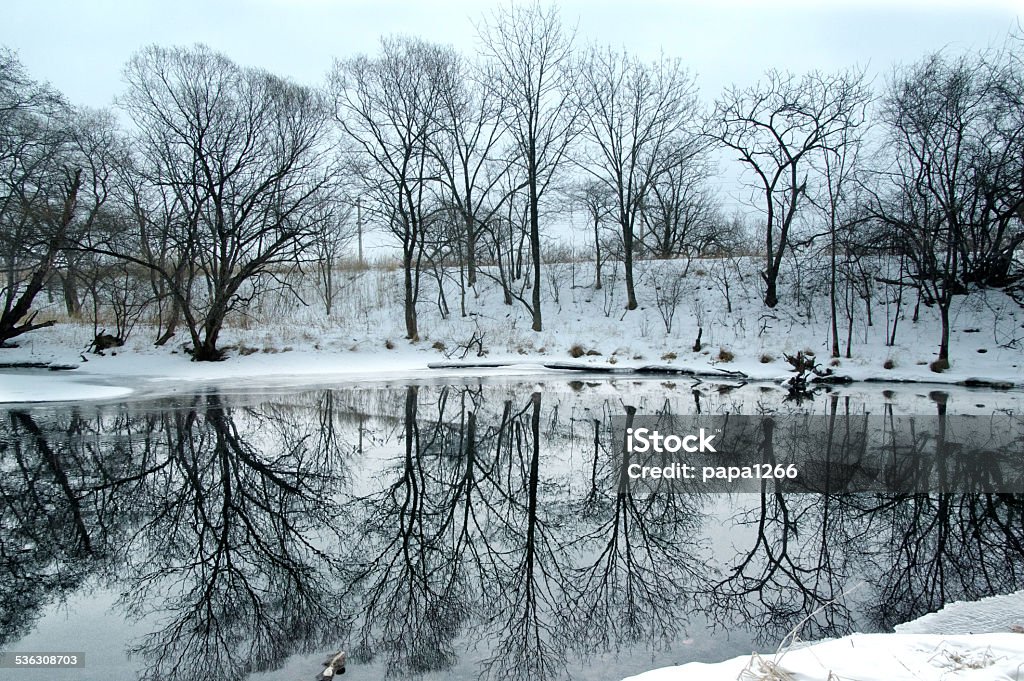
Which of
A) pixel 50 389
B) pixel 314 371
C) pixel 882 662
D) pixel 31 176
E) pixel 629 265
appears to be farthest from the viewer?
pixel 629 265

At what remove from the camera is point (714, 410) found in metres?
12.5

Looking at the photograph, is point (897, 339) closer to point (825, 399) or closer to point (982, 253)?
point (982, 253)

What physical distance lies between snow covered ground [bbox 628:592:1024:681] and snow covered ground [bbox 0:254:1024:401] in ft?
49.9

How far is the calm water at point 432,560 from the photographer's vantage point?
4.04 meters

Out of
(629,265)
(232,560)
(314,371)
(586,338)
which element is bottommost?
(232,560)

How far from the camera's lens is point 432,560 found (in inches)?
210

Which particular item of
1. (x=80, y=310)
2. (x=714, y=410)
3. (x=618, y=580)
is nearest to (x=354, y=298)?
(x=80, y=310)

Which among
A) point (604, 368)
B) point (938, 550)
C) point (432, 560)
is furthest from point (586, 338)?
point (432, 560)

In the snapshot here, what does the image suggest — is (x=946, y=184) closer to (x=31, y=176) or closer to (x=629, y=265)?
(x=629, y=265)

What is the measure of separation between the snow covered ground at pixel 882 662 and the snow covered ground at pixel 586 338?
49.9 ft

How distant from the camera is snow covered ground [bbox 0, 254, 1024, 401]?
19094 mm

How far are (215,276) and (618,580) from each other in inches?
860

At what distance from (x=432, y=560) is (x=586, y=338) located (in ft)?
63.8

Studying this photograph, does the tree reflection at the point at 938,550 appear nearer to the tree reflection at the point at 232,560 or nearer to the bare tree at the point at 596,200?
the tree reflection at the point at 232,560
